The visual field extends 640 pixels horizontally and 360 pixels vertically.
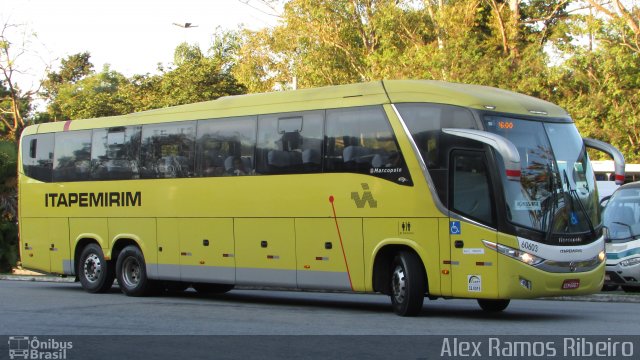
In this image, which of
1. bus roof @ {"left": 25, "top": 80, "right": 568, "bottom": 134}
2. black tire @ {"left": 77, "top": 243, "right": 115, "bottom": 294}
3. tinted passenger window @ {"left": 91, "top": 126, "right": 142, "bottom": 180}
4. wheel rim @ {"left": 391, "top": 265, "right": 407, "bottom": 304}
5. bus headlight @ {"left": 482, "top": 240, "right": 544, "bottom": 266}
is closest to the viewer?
bus headlight @ {"left": 482, "top": 240, "right": 544, "bottom": 266}

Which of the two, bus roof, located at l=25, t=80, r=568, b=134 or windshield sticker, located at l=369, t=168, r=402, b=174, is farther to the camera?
windshield sticker, located at l=369, t=168, r=402, b=174

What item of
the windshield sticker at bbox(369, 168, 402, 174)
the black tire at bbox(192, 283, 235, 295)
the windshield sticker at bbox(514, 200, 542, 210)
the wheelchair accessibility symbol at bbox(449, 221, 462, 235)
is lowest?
the black tire at bbox(192, 283, 235, 295)

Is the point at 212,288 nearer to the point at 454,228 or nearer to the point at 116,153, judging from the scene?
the point at 116,153

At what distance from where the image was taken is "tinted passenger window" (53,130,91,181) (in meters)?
20.6

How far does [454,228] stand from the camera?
13.9m

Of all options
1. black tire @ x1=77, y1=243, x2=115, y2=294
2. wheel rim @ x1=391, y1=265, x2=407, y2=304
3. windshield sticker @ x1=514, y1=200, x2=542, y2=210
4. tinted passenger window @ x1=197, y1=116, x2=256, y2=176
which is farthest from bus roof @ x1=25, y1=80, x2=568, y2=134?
black tire @ x1=77, y1=243, x2=115, y2=294

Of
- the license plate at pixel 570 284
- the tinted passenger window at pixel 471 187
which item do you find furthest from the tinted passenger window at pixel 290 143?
the license plate at pixel 570 284

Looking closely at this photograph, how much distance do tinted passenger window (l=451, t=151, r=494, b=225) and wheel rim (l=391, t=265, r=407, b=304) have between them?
1.40m

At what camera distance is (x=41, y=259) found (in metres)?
21.5

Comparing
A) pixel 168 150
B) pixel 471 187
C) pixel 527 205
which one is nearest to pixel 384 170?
pixel 471 187

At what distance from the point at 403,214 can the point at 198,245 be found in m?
5.14

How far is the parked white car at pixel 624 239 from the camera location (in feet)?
69.6

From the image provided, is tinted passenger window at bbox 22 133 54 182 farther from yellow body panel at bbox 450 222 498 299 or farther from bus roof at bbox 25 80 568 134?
yellow body panel at bbox 450 222 498 299

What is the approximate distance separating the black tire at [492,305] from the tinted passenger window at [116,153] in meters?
7.63
